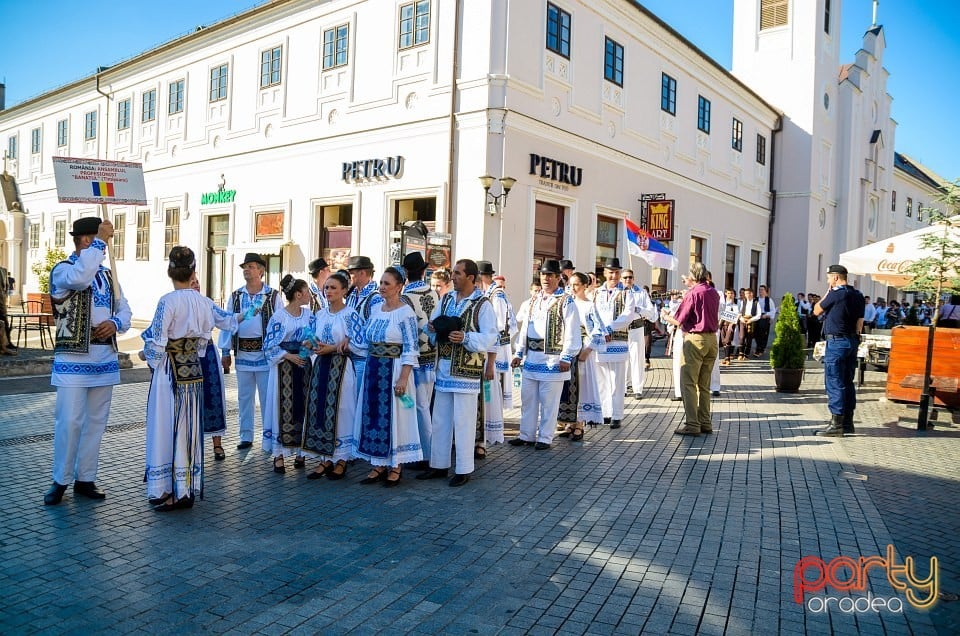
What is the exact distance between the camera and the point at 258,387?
7.62 m

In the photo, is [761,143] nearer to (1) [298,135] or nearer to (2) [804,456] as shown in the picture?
(1) [298,135]

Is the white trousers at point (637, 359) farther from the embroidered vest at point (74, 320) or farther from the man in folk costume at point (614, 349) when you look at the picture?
the embroidered vest at point (74, 320)

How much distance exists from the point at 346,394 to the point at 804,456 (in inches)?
204

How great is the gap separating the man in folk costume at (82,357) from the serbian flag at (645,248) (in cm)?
1139

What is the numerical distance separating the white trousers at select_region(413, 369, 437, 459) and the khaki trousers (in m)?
3.61

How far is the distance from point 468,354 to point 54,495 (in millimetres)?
3497

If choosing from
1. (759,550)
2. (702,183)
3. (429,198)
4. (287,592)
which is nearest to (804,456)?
(759,550)

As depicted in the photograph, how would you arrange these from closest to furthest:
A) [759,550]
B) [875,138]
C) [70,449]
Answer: [759,550]
[70,449]
[875,138]

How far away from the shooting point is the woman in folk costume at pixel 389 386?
602 cm

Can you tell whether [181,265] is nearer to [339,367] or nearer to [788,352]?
[339,367]

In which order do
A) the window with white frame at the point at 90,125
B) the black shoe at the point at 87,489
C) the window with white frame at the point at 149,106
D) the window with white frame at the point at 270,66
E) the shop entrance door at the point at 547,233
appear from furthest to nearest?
the window with white frame at the point at 90,125 → the window with white frame at the point at 149,106 → the window with white frame at the point at 270,66 → the shop entrance door at the point at 547,233 → the black shoe at the point at 87,489

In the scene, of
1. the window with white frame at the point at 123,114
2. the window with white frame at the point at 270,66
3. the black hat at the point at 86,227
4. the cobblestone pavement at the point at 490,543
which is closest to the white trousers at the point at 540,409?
the cobblestone pavement at the point at 490,543

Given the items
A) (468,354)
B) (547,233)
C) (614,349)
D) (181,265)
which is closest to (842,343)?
(614,349)

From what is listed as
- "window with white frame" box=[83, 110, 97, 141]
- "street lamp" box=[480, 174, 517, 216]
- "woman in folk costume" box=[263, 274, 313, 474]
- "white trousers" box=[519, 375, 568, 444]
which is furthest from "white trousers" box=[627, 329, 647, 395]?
"window with white frame" box=[83, 110, 97, 141]
